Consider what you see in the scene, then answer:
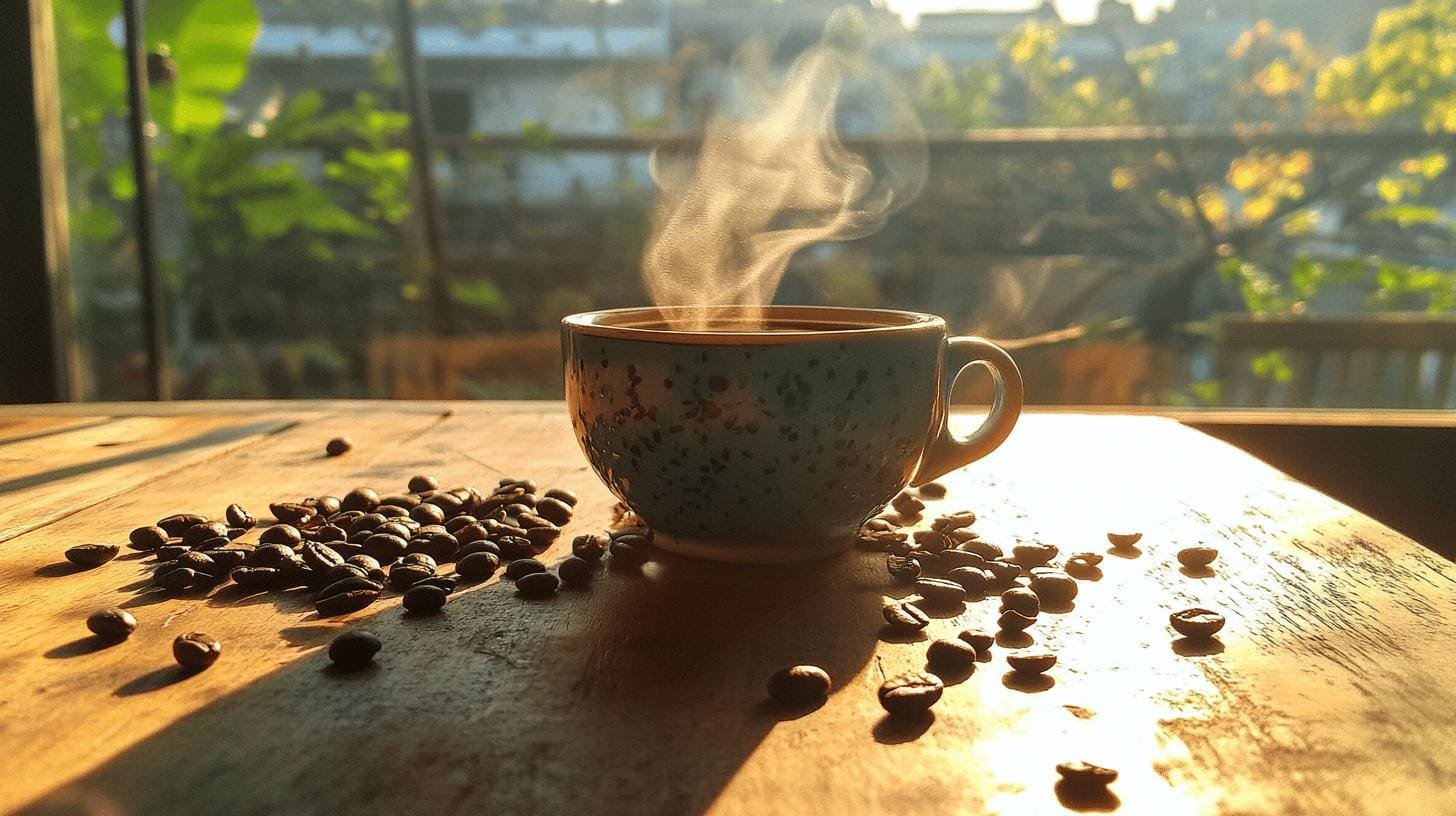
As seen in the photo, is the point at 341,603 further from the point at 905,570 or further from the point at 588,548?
the point at 905,570

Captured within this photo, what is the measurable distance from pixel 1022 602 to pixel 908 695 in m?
0.19

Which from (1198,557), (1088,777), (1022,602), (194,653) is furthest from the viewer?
(1198,557)

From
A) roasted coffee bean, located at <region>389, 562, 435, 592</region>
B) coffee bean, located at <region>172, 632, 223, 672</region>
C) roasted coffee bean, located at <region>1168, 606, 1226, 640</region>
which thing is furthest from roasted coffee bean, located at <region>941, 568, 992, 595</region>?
coffee bean, located at <region>172, 632, 223, 672</region>

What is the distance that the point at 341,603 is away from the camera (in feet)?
2.35

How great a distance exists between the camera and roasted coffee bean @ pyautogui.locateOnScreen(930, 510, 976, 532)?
924 mm

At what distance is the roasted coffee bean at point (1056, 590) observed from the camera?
2.45 feet

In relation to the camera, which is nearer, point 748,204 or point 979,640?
point 979,640

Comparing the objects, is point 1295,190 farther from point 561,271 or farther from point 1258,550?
point 1258,550

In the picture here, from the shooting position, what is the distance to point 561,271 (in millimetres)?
4574

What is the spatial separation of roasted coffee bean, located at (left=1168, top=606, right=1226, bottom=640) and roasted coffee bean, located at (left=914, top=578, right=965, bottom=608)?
141 millimetres

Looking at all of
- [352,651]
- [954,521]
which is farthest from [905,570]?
[352,651]

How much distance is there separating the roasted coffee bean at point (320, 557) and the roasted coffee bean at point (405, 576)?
5 centimetres

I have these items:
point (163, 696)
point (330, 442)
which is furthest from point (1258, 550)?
point (330, 442)

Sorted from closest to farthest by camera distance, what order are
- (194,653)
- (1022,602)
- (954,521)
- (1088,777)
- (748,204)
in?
(1088,777) < (194,653) < (1022,602) < (954,521) < (748,204)
